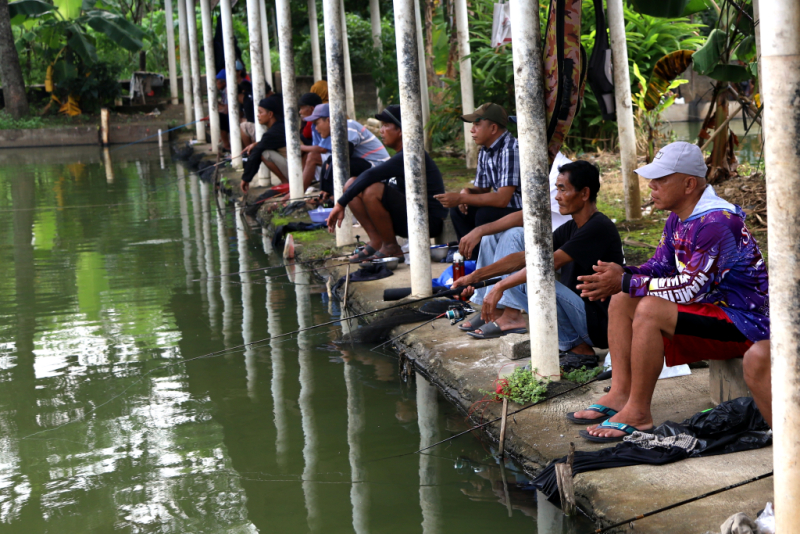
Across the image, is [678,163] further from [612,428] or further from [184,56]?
[184,56]

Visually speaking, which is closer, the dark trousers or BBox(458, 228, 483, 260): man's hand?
BBox(458, 228, 483, 260): man's hand

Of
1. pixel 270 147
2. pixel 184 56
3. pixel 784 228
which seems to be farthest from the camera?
pixel 184 56

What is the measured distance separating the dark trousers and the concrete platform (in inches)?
27.4

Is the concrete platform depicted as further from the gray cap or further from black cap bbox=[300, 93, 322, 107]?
black cap bbox=[300, 93, 322, 107]

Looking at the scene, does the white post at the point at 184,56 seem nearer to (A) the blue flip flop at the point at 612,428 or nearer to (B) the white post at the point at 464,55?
(B) the white post at the point at 464,55

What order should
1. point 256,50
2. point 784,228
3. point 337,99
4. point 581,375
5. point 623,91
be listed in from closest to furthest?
1. point 784,228
2. point 581,375
3. point 623,91
4. point 337,99
5. point 256,50

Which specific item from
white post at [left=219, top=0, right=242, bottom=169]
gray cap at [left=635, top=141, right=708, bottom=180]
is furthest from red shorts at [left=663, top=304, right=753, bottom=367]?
white post at [left=219, top=0, right=242, bottom=169]

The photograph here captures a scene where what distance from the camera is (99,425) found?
471cm

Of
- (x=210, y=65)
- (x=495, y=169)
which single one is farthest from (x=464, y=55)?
(x=210, y=65)

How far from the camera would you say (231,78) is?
14.0 meters

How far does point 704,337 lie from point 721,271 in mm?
283

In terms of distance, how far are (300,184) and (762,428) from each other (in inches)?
295

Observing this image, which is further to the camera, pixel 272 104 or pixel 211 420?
pixel 272 104

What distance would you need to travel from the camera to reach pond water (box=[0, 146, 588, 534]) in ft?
12.0
